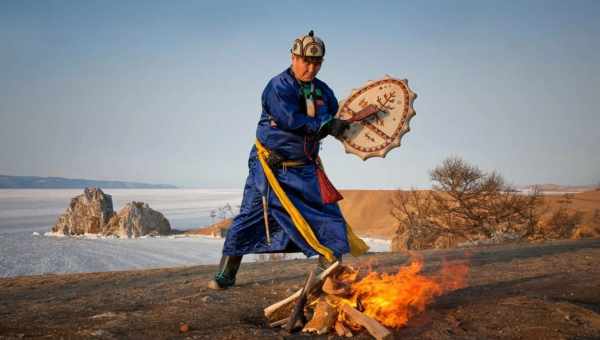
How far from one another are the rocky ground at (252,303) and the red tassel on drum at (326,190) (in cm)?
101

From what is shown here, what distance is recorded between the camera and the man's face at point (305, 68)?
358 centimetres

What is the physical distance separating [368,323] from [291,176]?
126 centimetres

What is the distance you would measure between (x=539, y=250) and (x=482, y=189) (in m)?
5.21

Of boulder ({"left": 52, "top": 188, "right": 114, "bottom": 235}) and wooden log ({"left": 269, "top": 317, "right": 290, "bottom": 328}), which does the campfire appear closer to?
wooden log ({"left": 269, "top": 317, "right": 290, "bottom": 328})

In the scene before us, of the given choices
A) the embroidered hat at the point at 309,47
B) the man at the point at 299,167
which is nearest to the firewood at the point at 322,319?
the man at the point at 299,167

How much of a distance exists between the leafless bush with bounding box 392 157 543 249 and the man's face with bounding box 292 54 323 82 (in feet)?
31.5

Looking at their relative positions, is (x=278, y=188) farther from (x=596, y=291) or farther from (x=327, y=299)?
(x=596, y=291)

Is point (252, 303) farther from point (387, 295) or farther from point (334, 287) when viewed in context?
point (387, 295)

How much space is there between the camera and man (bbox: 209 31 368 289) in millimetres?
3455

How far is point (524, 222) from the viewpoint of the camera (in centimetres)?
1244

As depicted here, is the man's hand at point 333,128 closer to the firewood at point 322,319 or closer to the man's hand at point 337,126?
the man's hand at point 337,126

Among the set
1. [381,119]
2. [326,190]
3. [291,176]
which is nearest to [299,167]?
[291,176]

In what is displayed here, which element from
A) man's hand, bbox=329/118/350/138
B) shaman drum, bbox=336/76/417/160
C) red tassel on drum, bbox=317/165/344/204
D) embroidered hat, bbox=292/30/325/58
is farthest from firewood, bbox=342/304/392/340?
embroidered hat, bbox=292/30/325/58

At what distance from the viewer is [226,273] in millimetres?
4676
